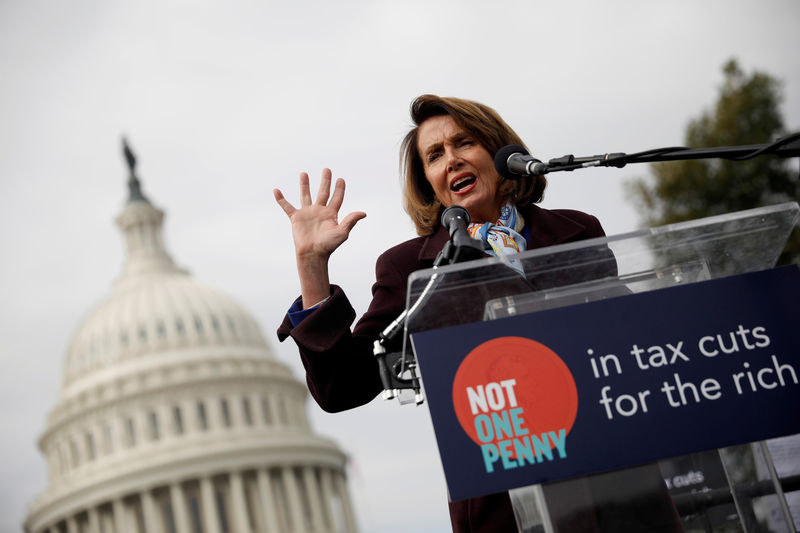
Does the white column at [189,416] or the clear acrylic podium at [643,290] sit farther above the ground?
the white column at [189,416]

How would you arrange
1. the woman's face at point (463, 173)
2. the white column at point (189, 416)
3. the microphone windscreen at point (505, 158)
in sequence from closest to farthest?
the microphone windscreen at point (505, 158), the woman's face at point (463, 173), the white column at point (189, 416)

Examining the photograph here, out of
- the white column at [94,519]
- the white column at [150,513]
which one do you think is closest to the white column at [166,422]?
the white column at [150,513]

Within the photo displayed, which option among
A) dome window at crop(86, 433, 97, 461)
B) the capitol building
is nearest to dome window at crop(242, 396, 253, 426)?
the capitol building

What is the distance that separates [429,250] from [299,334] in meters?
0.52

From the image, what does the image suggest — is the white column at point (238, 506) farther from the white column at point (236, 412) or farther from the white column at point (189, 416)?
the white column at point (189, 416)

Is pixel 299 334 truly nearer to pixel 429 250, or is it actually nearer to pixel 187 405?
pixel 429 250

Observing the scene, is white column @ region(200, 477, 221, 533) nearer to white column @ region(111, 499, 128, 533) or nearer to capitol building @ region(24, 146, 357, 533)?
capitol building @ region(24, 146, 357, 533)

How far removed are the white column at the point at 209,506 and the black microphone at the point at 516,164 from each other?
188ft

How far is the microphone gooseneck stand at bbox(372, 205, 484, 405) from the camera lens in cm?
253

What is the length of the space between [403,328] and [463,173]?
2.51ft

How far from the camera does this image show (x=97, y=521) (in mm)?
60812

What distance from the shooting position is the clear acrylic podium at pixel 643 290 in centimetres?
224

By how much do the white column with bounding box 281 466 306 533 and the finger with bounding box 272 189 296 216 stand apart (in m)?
58.7

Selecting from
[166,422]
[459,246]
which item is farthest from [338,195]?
[166,422]
